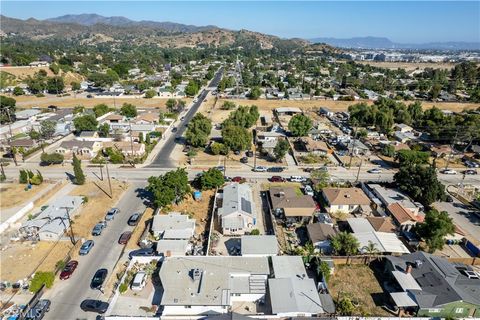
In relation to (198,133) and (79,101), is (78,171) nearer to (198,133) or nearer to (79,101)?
(198,133)

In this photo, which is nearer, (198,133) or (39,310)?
(39,310)

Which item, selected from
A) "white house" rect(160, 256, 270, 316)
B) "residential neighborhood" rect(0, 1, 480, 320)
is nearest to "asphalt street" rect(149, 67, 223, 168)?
"residential neighborhood" rect(0, 1, 480, 320)

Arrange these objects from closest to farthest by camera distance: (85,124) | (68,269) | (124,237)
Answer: (68,269) < (124,237) < (85,124)

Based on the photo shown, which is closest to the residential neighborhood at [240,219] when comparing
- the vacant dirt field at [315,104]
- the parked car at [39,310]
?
the parked car at [39,310]

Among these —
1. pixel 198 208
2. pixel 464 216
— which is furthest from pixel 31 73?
pixel 464 216

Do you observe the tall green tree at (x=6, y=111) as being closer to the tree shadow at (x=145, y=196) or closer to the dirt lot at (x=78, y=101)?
the dirt lot at (x=78, y=101)

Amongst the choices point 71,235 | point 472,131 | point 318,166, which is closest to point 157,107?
point 318,166
